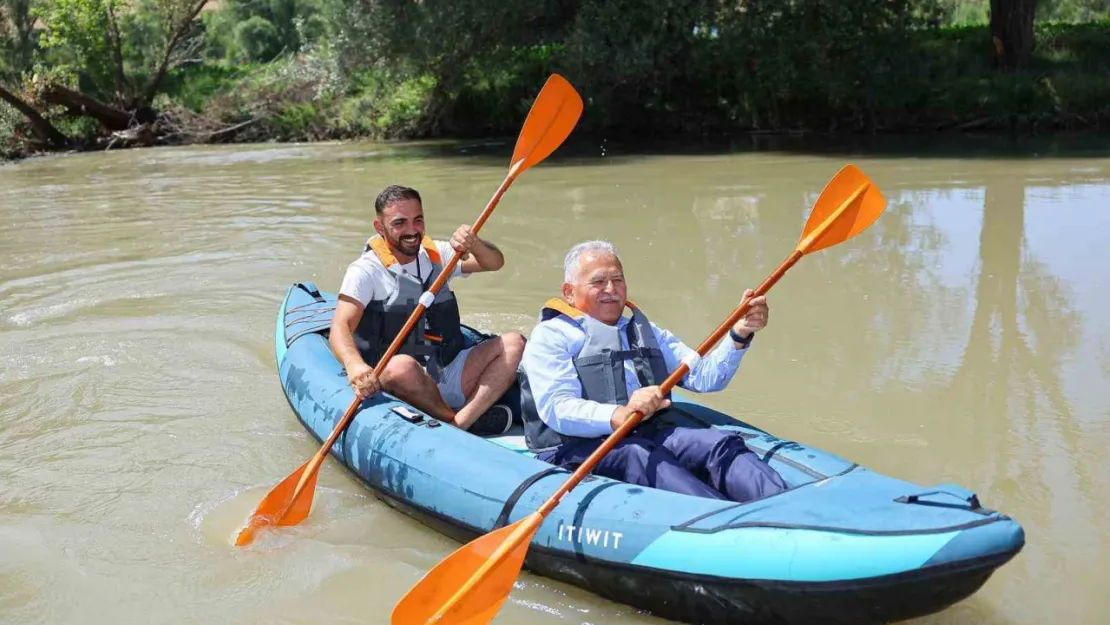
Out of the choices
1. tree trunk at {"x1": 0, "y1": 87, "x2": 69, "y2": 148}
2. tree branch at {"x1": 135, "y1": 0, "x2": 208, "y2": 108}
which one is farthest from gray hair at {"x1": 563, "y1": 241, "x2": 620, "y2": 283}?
tree branch at {"x1": 135, "y1": 0, "x2": 208, "y2": 108}

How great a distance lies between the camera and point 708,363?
324cm

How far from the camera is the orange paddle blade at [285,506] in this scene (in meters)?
3.49

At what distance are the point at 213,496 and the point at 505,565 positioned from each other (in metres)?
1.53

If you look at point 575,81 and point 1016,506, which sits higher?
point 575,81

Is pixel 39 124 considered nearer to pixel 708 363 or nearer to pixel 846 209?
pixel 708 363

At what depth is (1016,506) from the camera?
3.41 metres

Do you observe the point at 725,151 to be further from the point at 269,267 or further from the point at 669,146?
the point at 269,267

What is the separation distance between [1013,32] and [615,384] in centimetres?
1382

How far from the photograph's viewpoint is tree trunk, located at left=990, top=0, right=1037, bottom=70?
48.0 ft

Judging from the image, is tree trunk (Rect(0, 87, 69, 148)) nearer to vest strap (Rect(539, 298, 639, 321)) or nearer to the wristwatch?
vest strap (Rect(539, 298, 639, 321))

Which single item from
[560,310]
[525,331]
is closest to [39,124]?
[525,331]

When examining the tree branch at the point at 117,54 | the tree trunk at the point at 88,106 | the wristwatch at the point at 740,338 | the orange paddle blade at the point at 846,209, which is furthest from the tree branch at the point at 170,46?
the wristwatch at the point at 740,338

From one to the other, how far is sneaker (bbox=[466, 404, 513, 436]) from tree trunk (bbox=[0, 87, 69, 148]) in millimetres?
15619

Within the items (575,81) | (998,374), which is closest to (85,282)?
(998,374)
